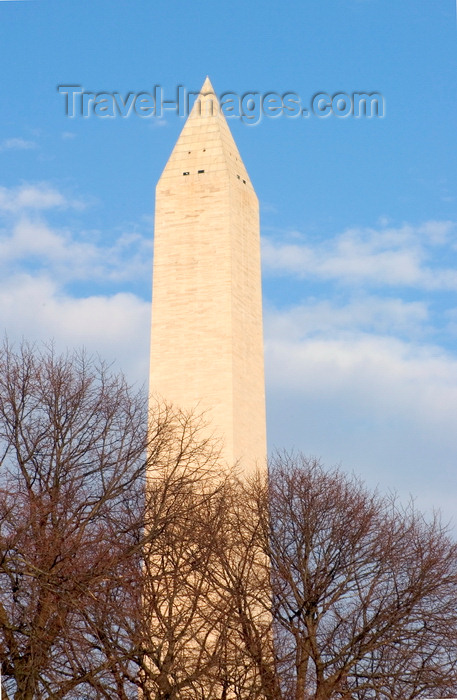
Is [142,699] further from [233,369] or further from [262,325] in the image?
[262,325]

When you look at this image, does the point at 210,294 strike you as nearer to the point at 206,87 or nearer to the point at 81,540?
the point at 206,87

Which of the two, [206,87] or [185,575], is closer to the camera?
[185,575]

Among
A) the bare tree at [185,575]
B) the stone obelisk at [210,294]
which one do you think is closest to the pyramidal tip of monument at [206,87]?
the stone obelisk at [210,294]

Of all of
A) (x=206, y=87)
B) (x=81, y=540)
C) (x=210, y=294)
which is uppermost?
(x=206, y=87)

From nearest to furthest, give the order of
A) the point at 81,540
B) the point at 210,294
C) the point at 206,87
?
the point at 81,540, the point at 210,294, the point at 206,87

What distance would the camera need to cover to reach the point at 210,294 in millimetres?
46625

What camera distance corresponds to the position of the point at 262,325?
163ft

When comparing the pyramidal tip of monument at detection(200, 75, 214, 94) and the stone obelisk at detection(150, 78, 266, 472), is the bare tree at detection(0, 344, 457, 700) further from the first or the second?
the pyramidal tip of monument at detection(200, 75, 214, 94)

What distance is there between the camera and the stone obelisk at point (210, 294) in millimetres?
45281

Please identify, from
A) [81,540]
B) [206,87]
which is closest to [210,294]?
[206,87]

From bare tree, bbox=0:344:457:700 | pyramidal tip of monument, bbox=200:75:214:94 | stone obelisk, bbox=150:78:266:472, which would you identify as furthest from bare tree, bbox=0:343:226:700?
pyramidal tip of monument, bbox=200:75:214:94

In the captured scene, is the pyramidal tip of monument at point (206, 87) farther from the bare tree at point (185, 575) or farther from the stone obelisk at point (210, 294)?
the bare tree at point (185, 575)

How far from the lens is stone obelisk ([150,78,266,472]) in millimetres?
45281

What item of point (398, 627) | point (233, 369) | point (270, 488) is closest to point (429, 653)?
point (398, 627)
